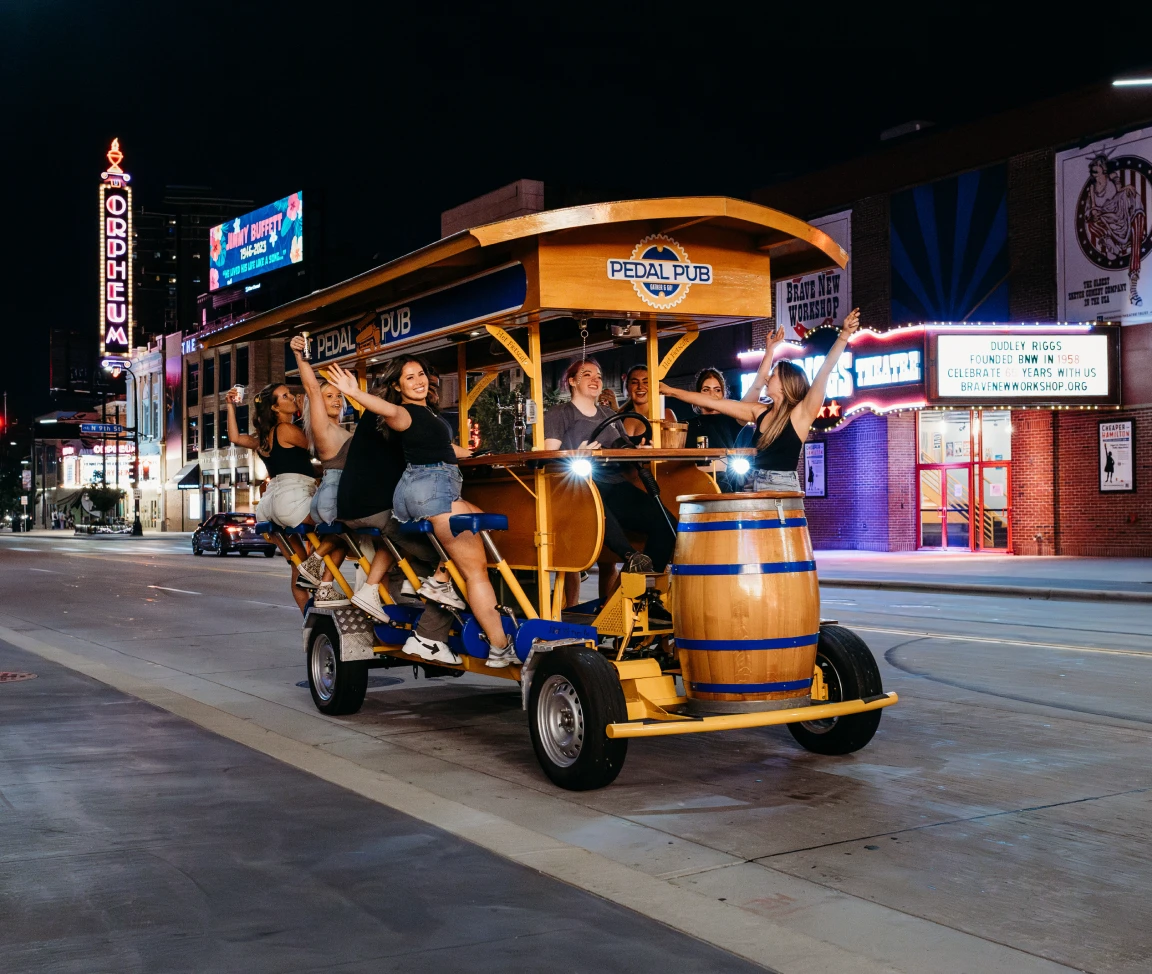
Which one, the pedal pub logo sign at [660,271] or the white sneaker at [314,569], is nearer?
the pedal pub logo sign at [660,271]

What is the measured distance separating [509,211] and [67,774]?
45.2m

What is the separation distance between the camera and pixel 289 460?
31.4 ft

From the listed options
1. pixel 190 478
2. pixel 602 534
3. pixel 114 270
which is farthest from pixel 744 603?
pixel 114 270

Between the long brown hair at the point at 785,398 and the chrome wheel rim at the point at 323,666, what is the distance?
350 centimetres

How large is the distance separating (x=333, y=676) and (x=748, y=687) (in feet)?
12.1

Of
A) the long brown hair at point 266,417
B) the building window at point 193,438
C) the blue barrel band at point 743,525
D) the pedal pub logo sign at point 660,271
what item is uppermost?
the building window at point 193,438

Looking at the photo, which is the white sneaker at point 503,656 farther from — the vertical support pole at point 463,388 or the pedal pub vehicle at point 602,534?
the vertical support pole at point 463,388

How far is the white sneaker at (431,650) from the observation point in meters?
7.81

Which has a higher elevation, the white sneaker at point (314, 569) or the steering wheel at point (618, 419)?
the steering wheel at point (618, 419)

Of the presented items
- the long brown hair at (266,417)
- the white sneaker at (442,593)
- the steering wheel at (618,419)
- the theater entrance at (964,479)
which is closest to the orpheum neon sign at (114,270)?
the theater entrance at (964,479)

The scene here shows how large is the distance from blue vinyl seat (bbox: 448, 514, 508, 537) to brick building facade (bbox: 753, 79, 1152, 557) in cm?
2202

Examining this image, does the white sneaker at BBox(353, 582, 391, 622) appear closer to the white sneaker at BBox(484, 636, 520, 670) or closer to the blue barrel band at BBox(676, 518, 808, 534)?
the white sneaker at BBox(484, 636, 520, 670)

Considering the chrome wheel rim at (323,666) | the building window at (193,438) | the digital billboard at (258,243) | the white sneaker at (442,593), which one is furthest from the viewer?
the building window at (193,438)

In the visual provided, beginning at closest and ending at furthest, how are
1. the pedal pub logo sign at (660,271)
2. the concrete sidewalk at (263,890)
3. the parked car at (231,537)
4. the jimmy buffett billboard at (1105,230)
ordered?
the concrete sidewalk at (263,890) < the pedal pub logo sign at (660,271) < the jimmy buffett billboard at (1105,230) < the parked car at (231,537)
